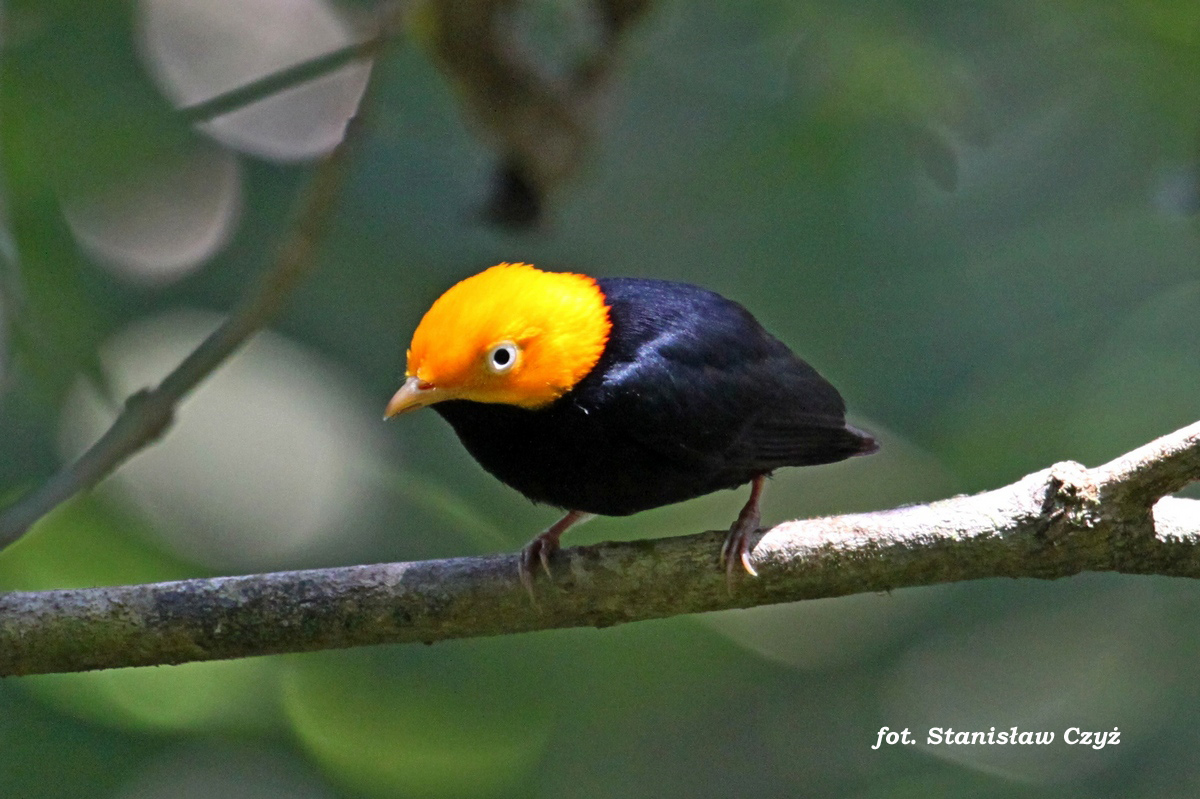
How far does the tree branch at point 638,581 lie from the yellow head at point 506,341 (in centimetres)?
51

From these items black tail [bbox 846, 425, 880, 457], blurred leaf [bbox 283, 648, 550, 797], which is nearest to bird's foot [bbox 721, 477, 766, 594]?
black tail [bbox 846, 425, 880, 457]

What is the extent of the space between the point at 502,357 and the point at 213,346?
900mm

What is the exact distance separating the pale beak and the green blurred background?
1408 millimetres

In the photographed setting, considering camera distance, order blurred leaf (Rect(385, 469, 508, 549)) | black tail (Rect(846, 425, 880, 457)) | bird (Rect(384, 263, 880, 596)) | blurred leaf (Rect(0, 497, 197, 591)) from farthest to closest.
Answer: blurred leaf (Rect(385, 469, 508, 549)) → blurred leaf (Rect(0, 497, 197, 591)) → black tail (Rect(846, 425, 880, 457)) → bird (Rect(384, 263, 880, 596))

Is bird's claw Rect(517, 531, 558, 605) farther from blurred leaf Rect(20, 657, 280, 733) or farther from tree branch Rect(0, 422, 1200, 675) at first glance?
blurred leaf Rect(20, 657, 280, 733)

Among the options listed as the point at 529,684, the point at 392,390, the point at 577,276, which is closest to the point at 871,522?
the point at 577,276

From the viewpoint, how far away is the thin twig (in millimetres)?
3436

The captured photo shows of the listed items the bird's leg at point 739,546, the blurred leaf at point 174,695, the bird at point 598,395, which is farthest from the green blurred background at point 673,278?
the bird's leg at point 739,546

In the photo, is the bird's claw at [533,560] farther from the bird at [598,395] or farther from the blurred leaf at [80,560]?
the blurred leaf at [80,560]

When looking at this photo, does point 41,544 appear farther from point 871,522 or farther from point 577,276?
point 871,522

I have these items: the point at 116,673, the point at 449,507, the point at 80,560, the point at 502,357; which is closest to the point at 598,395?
the point at 502,357

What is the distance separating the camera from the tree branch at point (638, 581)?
343cm

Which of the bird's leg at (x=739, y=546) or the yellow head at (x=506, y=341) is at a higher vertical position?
the yellow head at (x=506, y=341)

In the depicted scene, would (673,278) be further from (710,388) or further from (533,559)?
(533,559)
